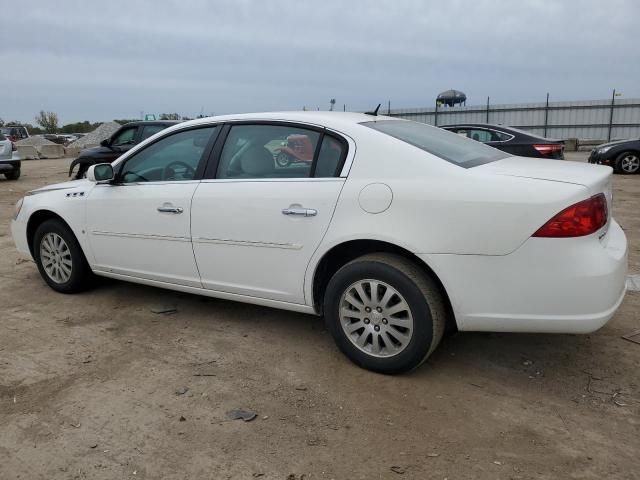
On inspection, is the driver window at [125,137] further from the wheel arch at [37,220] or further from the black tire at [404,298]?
the black tire at [404,298]

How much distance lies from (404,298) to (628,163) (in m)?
14.2

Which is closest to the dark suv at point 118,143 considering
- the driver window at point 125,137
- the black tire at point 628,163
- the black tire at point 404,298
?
the driver window at point 125,137

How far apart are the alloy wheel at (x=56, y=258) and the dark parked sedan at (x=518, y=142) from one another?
7.04 meters

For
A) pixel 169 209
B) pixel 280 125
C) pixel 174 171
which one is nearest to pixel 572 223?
pixel 280 125

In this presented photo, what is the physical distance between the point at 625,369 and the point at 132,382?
9.72ft

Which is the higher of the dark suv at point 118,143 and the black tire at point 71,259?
the dark suv at point 118,143

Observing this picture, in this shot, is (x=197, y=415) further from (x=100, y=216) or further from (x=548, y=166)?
(x=548, y=166)

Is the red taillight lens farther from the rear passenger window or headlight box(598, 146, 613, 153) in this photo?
headlight box(598, 146, 613, 153)

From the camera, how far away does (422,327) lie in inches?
120

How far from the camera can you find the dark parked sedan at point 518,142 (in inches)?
396

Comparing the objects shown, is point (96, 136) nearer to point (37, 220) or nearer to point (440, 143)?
point (37, 220)

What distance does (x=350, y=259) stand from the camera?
3.44 metres

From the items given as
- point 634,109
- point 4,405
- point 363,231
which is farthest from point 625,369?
point 634,109

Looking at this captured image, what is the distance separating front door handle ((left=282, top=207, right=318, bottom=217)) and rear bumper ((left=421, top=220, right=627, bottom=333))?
2.42 ft
